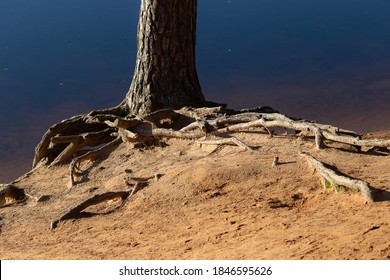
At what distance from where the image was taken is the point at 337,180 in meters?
5.90

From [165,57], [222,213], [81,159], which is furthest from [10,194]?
[222,213]

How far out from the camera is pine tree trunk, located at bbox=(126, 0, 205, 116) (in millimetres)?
8922

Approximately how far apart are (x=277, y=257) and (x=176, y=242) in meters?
1.04

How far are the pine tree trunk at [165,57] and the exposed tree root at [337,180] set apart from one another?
9.83 feet

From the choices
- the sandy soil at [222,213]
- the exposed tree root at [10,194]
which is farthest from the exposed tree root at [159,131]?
the exposed tree root at [10,194]

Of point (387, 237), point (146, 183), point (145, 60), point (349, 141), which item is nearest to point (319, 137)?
point (349, 141)

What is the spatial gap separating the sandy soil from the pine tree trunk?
45.3 inches

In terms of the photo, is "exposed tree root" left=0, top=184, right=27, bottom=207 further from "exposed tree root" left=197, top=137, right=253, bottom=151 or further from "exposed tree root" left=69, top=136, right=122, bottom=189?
"exposed tree root" left=197, top=137, right=253, bottom=151

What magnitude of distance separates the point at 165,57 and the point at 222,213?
3.42 meters

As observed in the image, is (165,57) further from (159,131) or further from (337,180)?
(337,180)

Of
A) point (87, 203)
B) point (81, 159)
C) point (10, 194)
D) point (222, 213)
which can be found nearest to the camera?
point (222, 213)

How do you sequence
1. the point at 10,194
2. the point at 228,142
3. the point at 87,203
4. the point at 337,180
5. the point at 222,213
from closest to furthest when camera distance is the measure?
the point at 337,180 → the point at 222,213 → the point at 87,203 → the point at 228,142 → the point at 10,194

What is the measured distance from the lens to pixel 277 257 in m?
4.91

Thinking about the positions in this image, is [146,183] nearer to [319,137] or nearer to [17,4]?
[319,137]
